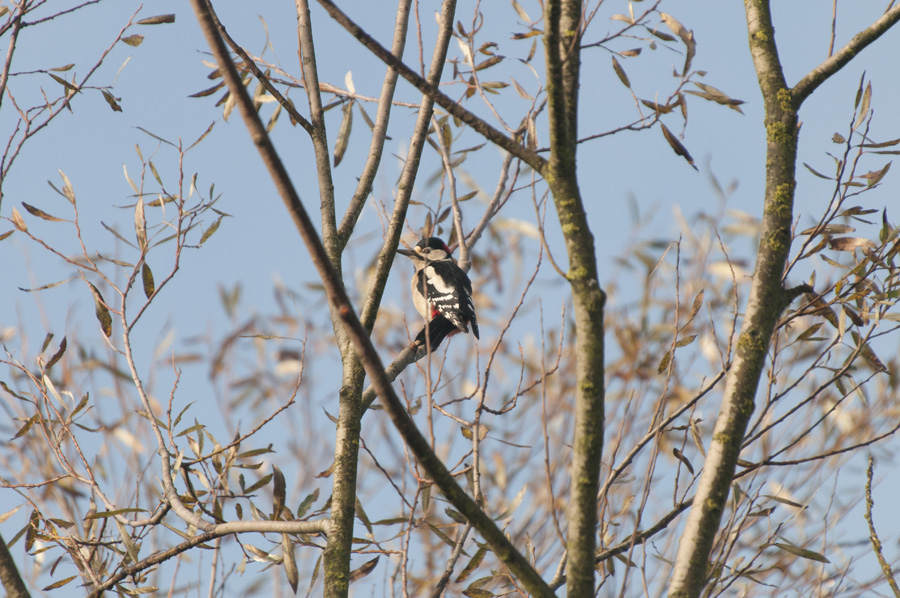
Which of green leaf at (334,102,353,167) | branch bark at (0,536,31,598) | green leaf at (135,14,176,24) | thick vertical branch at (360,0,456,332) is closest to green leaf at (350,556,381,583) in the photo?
thick vertical branch at (360,0,456,332)

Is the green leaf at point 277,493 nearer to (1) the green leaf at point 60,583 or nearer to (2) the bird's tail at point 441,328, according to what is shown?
(1) the green leaf at point 60,583

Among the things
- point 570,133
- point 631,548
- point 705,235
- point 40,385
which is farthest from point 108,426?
point 705,235

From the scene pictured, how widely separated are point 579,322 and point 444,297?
4108mm

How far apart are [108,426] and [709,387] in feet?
9.59

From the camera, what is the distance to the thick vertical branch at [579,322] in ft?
5.80

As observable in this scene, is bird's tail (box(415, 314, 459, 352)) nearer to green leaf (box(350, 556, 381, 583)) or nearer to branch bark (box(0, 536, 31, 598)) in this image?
green leaf (box(350, 556, 381, 583))

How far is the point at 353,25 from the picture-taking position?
1.86 m

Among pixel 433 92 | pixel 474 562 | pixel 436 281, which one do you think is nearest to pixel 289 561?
pixel 474 562

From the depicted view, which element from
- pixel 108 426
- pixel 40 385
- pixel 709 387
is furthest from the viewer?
pixel 108 426

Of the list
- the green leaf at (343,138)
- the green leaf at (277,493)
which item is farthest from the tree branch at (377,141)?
the green leaf at (277,493)

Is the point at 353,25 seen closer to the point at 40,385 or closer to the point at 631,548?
the point at 631,548

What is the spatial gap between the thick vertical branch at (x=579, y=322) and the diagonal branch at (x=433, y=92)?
10cm

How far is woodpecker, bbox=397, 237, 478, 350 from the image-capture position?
18.5 feet

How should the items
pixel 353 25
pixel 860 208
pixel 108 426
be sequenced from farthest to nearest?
pixel 108 426, pixel 860 208, pixel 353 25
